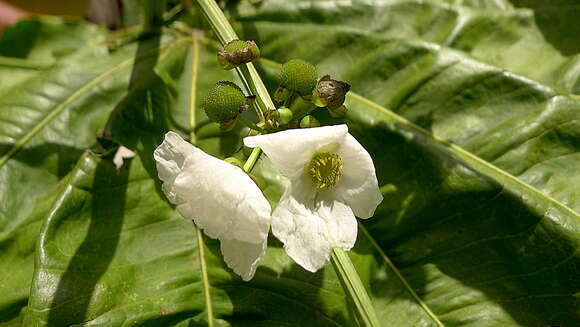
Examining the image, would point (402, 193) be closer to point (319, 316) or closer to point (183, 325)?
point (319, 316)

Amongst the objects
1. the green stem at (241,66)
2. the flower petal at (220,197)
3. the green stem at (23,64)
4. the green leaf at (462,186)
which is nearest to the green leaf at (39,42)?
the green stem at (23,64)

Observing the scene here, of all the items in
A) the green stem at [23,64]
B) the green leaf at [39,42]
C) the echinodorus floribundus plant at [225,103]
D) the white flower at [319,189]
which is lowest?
the green leaf at [39,42]

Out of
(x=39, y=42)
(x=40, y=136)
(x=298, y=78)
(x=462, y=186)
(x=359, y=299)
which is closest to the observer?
(x=359, y=299)

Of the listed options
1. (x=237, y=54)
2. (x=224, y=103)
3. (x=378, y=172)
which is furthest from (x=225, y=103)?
(x=378, y=172)

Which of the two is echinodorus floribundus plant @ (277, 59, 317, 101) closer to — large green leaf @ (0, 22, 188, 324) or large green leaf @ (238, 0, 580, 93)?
large green leaf @ (238, 0, 580, 93)

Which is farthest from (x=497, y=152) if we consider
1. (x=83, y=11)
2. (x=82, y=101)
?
(x=83, y=11)

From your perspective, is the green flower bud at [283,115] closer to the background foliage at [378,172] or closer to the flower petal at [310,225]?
the flower petal at [310,225]

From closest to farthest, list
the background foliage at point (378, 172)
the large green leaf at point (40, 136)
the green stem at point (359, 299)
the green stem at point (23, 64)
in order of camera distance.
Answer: the green stem at point (359, 299) → the background foliage at point (378, 172) → the large green leaf at point (40, 136) → the green stem at point (23, 64)

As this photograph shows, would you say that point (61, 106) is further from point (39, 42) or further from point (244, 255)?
point (244, 255)
